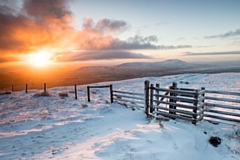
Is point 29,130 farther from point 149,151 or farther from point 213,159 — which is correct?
A: point 213,159

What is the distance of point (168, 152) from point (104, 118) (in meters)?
→ 5.35

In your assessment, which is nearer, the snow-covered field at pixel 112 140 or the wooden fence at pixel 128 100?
the snow-covered field at pixel 112 140

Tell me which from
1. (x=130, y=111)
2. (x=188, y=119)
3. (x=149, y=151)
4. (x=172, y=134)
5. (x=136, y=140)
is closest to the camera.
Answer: (x=149, y=151)

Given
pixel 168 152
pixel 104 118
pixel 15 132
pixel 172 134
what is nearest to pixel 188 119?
pixel 172 134

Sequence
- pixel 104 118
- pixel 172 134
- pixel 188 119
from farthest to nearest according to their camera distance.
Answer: pixel 104 118 → pixel 188 119 → pixel 172 134

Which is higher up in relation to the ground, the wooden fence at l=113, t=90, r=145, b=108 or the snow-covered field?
the wooden fence at l=113, t=90, r=145, b=108

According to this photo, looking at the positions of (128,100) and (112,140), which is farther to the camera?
(128,100)

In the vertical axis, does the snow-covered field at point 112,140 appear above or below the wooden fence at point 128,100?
below

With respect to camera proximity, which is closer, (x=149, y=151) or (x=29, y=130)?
(x=149, y=151)

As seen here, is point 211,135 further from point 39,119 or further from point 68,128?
point 39,119

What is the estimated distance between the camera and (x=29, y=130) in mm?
7969

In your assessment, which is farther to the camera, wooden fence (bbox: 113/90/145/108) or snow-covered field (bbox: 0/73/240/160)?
wooden fence (bbox: 113/90/145/108)

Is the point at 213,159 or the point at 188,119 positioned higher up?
the point at 188,119

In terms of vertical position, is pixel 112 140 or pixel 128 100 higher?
pixel 128 100
